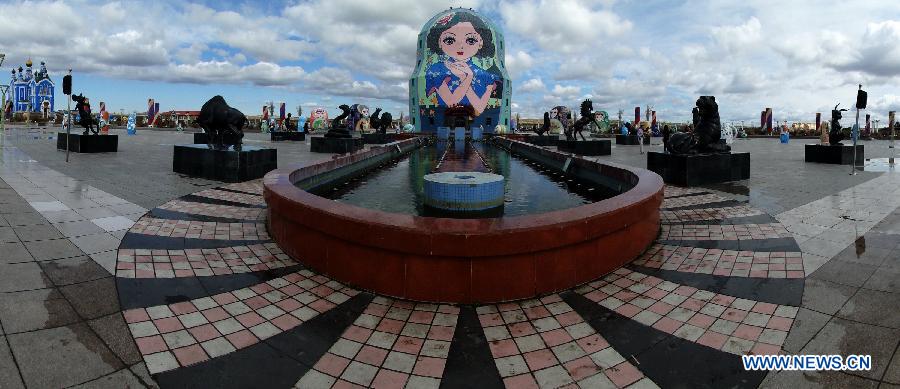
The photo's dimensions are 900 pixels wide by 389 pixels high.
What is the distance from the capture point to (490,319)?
369 centimetres

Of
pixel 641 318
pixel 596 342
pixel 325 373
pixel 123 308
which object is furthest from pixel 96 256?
pixel 641 318

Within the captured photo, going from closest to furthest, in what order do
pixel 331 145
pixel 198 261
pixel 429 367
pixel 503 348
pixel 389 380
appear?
Answer: pixel 389 380
pixel 429 367
pixel 503 348
pixel 198 261
pixel 331 145

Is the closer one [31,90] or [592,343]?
[592,343]

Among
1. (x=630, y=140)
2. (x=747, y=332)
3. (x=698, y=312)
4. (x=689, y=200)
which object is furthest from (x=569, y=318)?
(x=630, y=140)

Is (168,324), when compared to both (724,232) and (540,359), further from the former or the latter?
(724,232)

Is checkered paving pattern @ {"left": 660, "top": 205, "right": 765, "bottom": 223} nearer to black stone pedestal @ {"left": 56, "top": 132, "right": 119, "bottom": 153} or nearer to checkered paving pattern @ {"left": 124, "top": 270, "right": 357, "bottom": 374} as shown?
checkered paving pattern @ {"left": 124, "top": 270, "right": 357, "bottom": 374}

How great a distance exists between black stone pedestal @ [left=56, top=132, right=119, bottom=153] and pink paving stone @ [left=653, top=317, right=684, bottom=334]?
69.7ft

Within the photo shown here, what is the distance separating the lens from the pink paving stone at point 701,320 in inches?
142

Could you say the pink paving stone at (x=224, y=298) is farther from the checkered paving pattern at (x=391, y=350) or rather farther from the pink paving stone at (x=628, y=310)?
the pink paving stone at (x=628, y=310)

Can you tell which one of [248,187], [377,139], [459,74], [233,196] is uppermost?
[459,74]

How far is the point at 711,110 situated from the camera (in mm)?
11969

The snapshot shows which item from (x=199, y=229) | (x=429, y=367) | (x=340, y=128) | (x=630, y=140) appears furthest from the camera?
(x=630, y=140)

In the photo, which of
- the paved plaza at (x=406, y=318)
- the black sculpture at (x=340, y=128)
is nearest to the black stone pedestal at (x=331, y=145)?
the black sculpture at (x=340, y=128)

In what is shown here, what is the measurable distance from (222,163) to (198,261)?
7.05 metres
